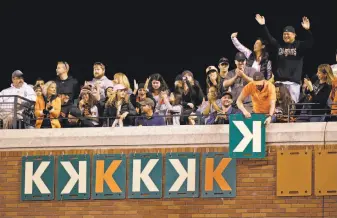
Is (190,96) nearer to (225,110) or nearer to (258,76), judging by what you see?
(225,110)

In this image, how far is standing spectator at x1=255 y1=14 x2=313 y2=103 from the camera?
39.1 metres

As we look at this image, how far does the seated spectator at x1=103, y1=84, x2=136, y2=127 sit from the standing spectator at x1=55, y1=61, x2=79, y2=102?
3.88 feet

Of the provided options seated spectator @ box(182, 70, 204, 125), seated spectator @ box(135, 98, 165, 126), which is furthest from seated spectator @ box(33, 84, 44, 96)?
seated spectator @ box(182, 70, 204, 125)

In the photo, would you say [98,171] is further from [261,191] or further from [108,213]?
[261,191]

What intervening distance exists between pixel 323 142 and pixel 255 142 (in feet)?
4.57

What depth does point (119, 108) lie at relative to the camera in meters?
38.9

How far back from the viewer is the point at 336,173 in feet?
121

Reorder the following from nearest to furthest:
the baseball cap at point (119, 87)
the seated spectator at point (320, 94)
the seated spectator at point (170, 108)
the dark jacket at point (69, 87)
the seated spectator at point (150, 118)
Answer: the seated spectator at point (320, 94) < the seated spectator at point (150, 118) < the seated spectator at point (170, 108) < the baseball cap at point (119, 87) < the dark jacket at point (69, 87)

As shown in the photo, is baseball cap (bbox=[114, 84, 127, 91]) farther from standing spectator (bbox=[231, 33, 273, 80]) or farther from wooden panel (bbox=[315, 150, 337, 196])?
wooden panel (bbox=[315, 150, 337, 196])

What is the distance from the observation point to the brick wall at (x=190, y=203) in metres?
37.2

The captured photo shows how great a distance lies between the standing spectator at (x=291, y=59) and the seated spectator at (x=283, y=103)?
0.67 metres

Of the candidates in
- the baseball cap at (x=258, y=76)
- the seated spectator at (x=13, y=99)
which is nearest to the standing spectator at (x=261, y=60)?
the baseball cap at (x=258, y=76)

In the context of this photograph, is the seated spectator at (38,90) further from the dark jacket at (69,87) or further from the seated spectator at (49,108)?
the seated spectator at (49,108)

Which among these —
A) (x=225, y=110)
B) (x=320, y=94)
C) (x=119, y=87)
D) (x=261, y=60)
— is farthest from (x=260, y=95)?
(x=119, y=87)
